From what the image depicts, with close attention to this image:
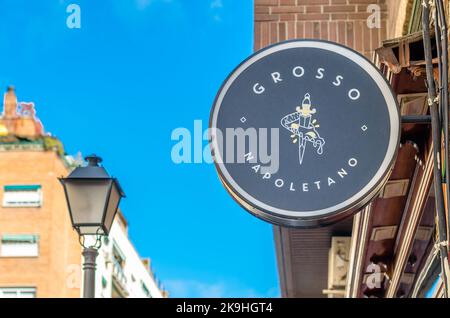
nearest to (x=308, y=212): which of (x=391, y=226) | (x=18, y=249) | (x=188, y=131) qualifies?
(x=188, y=131)

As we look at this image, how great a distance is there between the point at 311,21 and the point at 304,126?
4.83m

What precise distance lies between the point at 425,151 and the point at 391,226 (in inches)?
97.9

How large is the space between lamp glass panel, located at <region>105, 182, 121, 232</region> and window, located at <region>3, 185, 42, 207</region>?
1951 inches

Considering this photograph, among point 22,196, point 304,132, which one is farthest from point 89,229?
point 22,196

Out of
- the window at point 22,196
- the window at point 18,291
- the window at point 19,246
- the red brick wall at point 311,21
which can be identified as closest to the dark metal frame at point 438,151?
the red brick wall at point 311,21

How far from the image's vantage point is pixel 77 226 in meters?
8.00

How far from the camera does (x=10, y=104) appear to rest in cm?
6316

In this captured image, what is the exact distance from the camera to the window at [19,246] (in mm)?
55469

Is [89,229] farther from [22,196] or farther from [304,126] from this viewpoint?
[22,196]

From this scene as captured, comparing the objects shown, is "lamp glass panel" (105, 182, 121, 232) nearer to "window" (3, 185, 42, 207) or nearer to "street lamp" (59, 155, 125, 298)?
"street lamp" (59, 155, 125, 298)

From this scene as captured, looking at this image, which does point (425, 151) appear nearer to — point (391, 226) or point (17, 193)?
point (391, 226)

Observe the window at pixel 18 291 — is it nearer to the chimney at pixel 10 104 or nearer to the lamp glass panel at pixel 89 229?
the chimney at pixel 10 104
